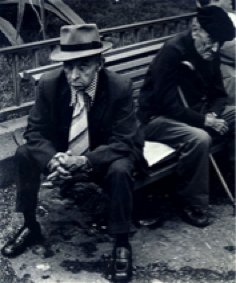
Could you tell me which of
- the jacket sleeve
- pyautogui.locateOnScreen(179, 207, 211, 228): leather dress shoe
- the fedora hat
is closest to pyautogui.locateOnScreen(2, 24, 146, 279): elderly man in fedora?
the fedora hat

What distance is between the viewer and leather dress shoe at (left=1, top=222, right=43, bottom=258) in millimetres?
3438

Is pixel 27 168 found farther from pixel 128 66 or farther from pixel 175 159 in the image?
pixel 128 66

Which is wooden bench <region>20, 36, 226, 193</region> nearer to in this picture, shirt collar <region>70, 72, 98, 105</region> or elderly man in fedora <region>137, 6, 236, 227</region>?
elderly man in fedora <region>137, 6, 236, 227</region>

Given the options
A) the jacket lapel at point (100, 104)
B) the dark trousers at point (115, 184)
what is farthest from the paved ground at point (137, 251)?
the jacket lapel at point (100, 104)

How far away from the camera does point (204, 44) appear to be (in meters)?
3.99

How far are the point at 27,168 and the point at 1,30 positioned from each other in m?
4.89

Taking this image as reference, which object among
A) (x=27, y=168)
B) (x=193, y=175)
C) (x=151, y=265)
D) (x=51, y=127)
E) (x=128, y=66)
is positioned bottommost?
(x=151, y=265)

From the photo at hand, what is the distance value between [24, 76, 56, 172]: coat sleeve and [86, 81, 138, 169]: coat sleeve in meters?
0.34

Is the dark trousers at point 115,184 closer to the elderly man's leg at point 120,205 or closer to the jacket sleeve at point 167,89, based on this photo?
the elderly man's leg at point 120,205

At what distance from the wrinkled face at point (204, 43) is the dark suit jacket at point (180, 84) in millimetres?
47

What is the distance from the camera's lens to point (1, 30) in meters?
7.48

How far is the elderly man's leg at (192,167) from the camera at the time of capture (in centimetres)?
380

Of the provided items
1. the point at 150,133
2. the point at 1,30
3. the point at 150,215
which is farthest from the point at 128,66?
the point at 1,30

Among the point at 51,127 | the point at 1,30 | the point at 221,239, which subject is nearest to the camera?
the point at 51,127
